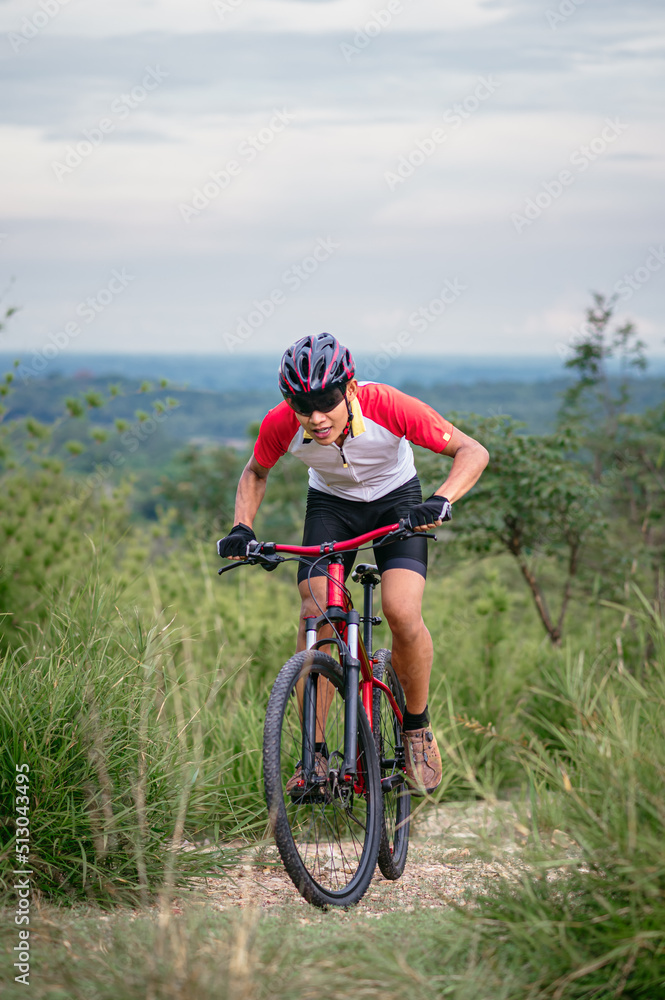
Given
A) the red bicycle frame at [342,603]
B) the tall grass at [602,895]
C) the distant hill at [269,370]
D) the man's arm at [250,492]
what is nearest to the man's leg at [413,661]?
the red bicycle frame at [342,603]

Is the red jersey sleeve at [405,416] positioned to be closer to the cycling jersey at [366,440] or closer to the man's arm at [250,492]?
the cycling jersey at [366,440]

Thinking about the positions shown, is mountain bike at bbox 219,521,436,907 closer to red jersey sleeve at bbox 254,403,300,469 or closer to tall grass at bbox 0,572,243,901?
tall grass at bbox 0,572,243,901

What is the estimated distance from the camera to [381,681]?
13.5 ft

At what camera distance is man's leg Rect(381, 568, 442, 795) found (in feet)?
12.8

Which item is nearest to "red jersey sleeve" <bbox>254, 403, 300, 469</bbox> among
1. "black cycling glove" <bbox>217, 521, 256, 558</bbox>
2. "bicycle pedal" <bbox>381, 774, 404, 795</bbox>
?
"black cycling glove" <bbox>217, 521, 256, 558</bbox>

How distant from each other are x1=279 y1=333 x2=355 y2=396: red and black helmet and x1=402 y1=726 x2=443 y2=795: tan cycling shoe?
66.3 inches

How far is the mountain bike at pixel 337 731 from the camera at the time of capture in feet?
10.3

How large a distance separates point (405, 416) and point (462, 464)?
31 centimetres

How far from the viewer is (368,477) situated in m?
4.20

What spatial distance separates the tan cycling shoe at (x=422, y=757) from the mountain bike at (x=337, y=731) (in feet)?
0.35

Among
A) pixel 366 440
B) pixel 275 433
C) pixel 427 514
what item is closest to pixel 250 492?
pixel 275 433

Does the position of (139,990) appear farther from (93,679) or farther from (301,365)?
(301,365)

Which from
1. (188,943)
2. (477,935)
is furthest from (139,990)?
(477,935)

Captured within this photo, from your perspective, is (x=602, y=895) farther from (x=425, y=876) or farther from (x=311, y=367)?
(x=311, y=367)
